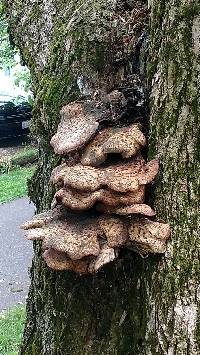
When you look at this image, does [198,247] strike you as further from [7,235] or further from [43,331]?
[7,235]

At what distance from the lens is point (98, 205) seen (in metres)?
1.50

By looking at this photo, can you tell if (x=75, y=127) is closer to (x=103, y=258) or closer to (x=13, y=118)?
(x=103, y=258)

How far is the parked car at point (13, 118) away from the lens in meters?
16.5

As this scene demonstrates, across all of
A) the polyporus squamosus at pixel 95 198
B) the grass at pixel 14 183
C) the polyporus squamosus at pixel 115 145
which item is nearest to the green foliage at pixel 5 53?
the grass at pixel 14 183

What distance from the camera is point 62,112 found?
1.69 metres

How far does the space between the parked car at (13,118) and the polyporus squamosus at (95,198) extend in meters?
14.8

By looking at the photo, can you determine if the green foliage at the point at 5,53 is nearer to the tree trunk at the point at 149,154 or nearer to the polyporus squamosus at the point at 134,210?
the tree trunk at the point at 149,154

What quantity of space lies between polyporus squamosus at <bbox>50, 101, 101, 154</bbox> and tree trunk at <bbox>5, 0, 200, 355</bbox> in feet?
0.40

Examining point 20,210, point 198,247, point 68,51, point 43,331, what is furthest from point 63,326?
point 20,210

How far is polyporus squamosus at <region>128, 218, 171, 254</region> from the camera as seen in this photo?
1467 millimetres

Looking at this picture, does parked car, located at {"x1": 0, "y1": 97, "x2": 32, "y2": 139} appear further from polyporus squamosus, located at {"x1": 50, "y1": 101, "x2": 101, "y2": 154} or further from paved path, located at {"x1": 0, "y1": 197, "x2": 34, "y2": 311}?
polyporus squamosus, located at {"x1": 50, "y1": 101, "x2": 101, "y2": 154}

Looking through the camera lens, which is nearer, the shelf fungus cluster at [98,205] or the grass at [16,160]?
the shelf fungus cluster at [98,205]

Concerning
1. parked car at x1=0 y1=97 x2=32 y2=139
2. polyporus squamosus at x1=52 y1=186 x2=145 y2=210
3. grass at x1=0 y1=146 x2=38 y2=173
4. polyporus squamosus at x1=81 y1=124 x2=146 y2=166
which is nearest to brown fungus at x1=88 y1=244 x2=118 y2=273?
polyporus squamosus at x1=52 y1=186 x2=145 y2=210

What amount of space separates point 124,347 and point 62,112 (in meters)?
0.69
